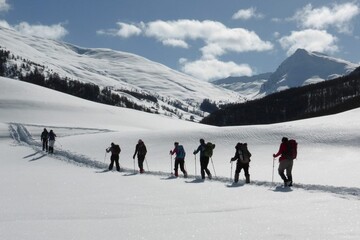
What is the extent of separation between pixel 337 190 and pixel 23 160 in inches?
856

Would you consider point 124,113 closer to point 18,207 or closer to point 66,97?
point 66,97

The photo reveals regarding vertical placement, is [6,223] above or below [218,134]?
below

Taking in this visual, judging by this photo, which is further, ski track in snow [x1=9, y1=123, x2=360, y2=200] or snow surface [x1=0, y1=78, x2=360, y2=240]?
ski track in snow [x1=9, y1=123, x2=360, y2=200]

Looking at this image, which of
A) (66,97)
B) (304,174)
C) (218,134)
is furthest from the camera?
(66,97)

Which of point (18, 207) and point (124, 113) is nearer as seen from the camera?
point (18, 207)

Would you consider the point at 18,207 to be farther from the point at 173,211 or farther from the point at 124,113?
the point at 124,113

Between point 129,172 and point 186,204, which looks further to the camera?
point 129,172

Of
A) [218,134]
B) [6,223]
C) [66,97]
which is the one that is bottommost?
[6,223]

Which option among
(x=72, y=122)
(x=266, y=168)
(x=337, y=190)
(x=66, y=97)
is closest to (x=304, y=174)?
(x=266, y=168)

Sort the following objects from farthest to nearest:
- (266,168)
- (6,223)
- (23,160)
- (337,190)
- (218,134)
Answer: (218,134), (23,160), (266,168), (337,190), (6,223)

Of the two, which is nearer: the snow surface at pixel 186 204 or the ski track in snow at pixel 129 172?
the snow surface at pixel 186 204

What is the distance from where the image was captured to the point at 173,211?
11.0 m

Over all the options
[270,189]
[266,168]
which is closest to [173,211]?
[270,189]

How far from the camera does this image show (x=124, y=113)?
302 ft
